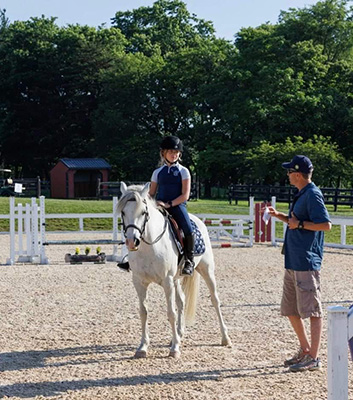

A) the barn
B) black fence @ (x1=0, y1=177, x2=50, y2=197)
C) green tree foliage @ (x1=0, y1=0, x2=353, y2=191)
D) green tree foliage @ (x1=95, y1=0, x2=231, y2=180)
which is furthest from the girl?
green tree foliage @ (x1=95, y1=0, x2=231, y2=180)

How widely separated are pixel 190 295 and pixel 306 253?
201 centimetres

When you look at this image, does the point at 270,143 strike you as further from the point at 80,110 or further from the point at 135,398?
the point at 135,398

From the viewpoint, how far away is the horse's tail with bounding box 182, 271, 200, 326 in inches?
316

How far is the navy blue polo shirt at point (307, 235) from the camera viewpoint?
646 centimetres

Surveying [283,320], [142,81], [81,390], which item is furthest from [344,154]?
[81,390]

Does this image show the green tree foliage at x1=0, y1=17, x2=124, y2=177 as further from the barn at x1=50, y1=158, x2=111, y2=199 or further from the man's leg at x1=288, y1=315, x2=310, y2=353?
the man's leg at x1=288, y1=315, x2=310, y2=353

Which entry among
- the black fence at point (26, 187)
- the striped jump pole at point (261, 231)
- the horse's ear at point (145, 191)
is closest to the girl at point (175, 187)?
the horse's ear at point (145, 191)

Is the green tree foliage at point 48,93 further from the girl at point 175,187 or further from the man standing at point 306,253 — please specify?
the man standing at point 306,253

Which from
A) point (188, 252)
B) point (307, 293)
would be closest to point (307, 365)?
point (307, 293)

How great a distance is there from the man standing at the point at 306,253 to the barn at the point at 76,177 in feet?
135

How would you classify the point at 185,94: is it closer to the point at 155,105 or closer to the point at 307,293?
the point at 155,105

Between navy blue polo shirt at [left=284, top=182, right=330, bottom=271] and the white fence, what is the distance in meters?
2.62

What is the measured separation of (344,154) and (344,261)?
99.9ft

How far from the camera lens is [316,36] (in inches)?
1954
